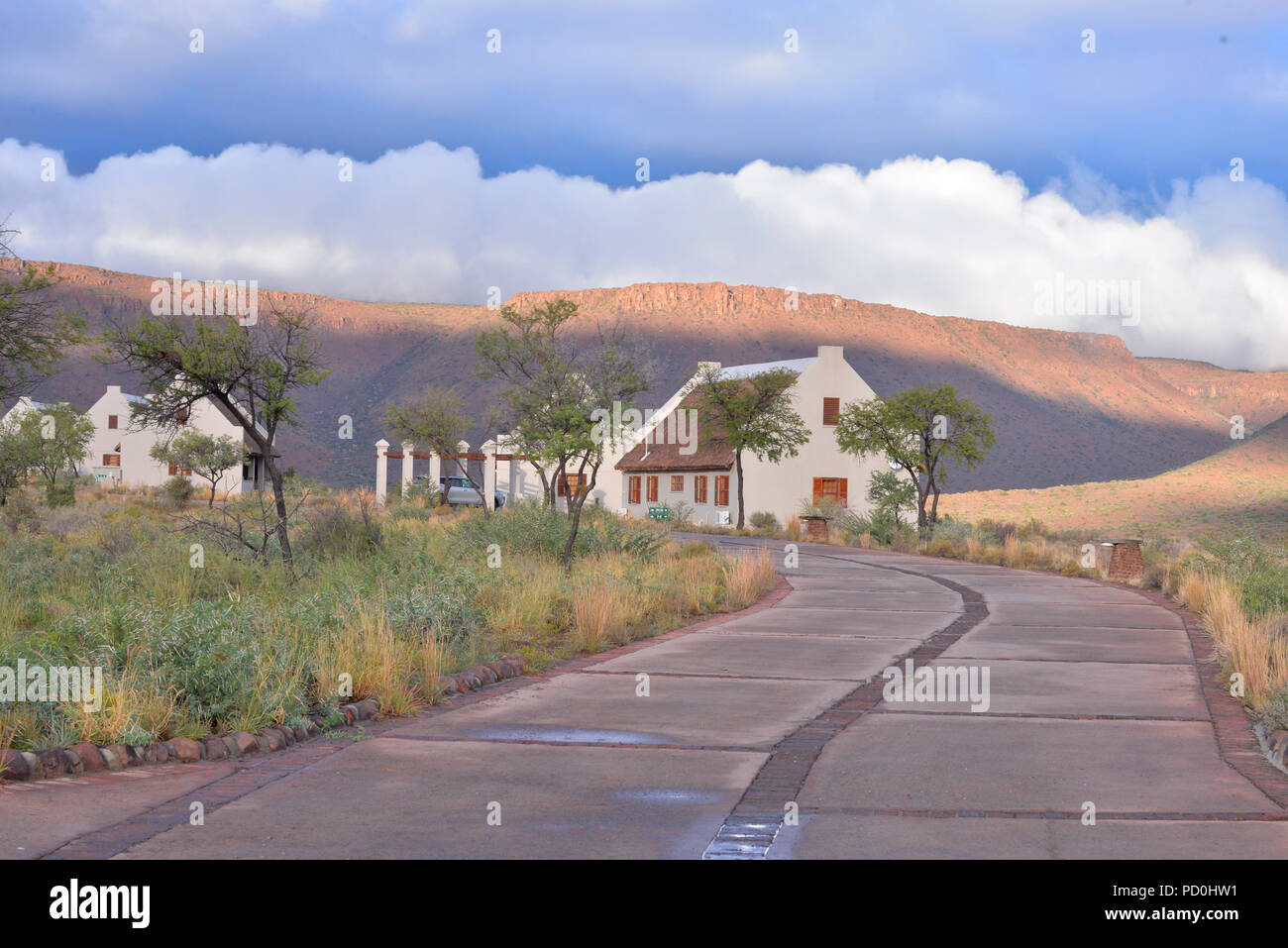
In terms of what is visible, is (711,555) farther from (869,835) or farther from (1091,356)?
(1091,356)

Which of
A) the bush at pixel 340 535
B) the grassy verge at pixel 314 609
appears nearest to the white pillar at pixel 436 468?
the grassy verge at pixel 314 609

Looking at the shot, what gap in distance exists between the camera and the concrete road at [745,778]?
213 inches

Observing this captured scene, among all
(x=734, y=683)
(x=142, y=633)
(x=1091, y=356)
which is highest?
(x=1091, y=356)

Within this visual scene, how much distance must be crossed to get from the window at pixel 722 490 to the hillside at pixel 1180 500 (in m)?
13.2

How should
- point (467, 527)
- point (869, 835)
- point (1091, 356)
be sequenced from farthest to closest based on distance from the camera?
1. point (1091, 356)
2. point (467, 527)
3. point (869, 835)

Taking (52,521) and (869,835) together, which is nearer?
(869,835)

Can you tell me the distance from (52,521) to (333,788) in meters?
23.9

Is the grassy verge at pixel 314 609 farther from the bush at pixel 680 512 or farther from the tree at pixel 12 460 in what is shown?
the bush at pixel 680 512

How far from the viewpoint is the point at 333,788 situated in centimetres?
642

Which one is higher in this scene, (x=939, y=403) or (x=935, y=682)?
(x=939, y=403)

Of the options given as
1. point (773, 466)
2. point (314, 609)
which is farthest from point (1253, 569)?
point (773, 466)

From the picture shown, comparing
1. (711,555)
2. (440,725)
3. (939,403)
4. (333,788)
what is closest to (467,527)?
(711,555)

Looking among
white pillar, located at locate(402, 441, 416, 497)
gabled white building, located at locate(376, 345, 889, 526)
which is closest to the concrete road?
gabled white building, located at locate(376, 345, 889, 526)

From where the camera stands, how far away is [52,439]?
4266 centimetres
